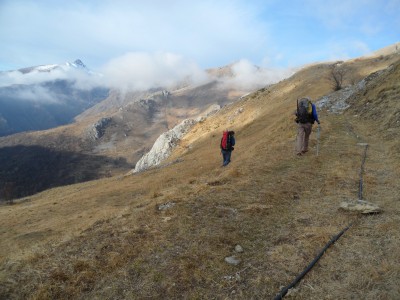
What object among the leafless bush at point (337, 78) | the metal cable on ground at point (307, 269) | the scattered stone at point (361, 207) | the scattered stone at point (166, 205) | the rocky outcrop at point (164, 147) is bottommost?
the rocky outcrop at point (164, 147)

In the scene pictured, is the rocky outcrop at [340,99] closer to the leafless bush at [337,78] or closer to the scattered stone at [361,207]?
the leafless bush at [337,78]

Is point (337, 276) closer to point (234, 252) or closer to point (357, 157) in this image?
point (234, 252)

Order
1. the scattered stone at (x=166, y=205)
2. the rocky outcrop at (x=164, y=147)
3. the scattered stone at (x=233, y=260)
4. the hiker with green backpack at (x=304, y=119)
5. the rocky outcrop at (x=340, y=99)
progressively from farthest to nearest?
the rocky outcrop at (x=164, y=147) → the rocky outcrop at (x=340, y=99) → the hiker with green backpack at (x=304, y=119) → the scattered stone at (x=166, y=205) → the scattered stone at (x=233, y=260)

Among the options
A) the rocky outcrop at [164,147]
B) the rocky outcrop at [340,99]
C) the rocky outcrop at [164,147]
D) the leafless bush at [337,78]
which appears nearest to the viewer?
the rocky outcrop at [340,99]

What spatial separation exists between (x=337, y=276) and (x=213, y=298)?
2.84 meters

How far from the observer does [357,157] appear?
63.7 ft

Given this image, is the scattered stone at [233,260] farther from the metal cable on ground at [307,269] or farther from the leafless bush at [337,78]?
the leafless bush at [337,78]

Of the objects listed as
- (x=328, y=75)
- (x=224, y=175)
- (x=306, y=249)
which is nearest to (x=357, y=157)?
(x=224, y=175)

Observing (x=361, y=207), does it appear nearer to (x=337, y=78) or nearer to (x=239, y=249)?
(x=239, y=249)

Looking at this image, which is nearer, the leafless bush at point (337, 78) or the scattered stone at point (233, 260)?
the scattered stone at point (233, 260)

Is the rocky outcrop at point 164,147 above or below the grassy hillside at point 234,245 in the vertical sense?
below

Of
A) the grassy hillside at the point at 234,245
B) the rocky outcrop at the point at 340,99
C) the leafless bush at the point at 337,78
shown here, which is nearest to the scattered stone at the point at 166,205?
the grassy hillside at the point at 234,245

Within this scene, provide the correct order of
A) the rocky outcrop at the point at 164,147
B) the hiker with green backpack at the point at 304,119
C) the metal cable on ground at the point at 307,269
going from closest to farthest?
the metal cable on ground at the point at 307,269 → the hiker with green backpack at the point at 304,119 → the rocky outcrop at the point at 164,147

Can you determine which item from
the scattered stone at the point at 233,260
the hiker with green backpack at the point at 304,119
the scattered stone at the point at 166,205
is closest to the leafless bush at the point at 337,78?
the hiker with green backpack at the point at 304,119
